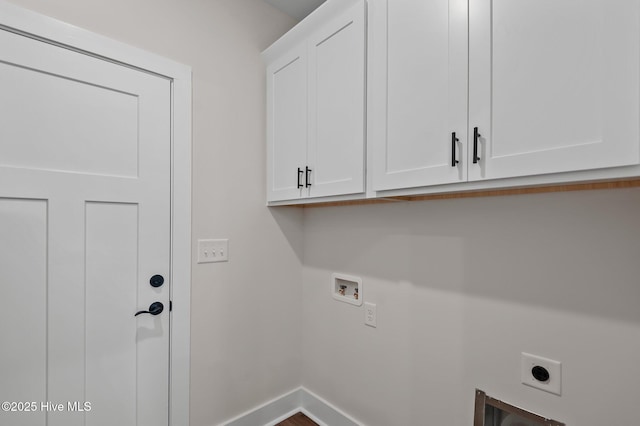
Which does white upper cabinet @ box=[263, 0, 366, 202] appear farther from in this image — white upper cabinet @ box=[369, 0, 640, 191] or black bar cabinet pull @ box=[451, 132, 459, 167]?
black bar cabinet pull @ box=[451, 132, 459, 167]

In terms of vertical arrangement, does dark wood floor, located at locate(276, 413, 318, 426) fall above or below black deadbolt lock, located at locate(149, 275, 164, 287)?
below

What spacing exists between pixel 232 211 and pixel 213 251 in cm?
25

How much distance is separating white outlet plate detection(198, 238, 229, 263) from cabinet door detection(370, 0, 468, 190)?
3.15 ft

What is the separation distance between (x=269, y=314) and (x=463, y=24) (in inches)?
70.1

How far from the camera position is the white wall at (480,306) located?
3.23 feet

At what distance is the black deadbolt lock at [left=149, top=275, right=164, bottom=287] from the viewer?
1.46m

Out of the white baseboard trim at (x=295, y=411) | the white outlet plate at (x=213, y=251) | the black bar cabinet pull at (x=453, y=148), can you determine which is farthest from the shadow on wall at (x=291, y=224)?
the black bar cabinet pull at (x=453, y=148)

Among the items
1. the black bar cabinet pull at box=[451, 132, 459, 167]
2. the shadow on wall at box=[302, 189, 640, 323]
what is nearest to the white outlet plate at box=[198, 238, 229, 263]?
the shadow on wall at box=[302, 189, 640, 323]

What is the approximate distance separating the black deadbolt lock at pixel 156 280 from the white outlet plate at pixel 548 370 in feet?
5.30

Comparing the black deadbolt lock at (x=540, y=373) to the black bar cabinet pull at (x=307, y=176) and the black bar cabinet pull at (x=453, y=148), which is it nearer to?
the black bar cabinet pull at (x=453, y=148)

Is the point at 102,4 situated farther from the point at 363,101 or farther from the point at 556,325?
the point at 556,325

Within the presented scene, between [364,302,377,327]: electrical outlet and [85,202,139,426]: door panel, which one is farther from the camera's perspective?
[364,302,377,327]: electrical outlet

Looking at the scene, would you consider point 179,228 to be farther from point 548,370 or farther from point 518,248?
point 548,370

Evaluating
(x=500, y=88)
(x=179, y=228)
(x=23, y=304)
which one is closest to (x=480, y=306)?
(x=500, y=88)
